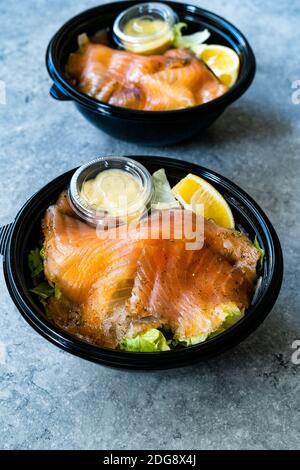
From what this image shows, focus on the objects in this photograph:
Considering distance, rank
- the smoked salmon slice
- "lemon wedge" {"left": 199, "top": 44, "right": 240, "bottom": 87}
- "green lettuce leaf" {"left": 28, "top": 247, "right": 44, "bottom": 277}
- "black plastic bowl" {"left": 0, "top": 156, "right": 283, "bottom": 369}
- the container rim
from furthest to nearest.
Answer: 1. "lemon wedge" {"left": 199, "top": 44, "right": 240, "bottom": 87}
2. the container rim
3. "green lettuce leaf" {"left": 28, "top": 247, "right": 44, "bottom": 277}
4. the smoked salmon slice
5. "black plastic bowl" {"left": 0, "top": 156, "right": 283, "bottom": 369}

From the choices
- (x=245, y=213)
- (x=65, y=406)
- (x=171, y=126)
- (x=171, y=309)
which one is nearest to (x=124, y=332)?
(x=171, y=309)

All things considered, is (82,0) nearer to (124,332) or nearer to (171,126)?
(171,126)

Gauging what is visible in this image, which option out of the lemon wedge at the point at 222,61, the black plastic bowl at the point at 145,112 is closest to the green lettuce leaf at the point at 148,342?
the black plastic bowl at the point at 145,112

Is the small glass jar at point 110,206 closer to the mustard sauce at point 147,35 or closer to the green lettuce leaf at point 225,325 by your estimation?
the green lettuce leaf at point 225,325

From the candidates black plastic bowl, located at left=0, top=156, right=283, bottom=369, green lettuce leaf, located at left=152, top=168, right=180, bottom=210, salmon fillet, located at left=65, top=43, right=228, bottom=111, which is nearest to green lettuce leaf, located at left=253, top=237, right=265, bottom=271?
black plastic bowl, located at left=0, top=156, right=283, bottom=369

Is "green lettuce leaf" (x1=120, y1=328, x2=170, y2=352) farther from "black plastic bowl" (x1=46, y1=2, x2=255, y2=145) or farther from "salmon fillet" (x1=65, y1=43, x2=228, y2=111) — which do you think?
"salmon fillet" (x1=65, y1=43, x2=228, y2=111)

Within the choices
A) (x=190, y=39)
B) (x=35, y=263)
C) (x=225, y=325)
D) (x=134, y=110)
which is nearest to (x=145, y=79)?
(x=134, y=110)
